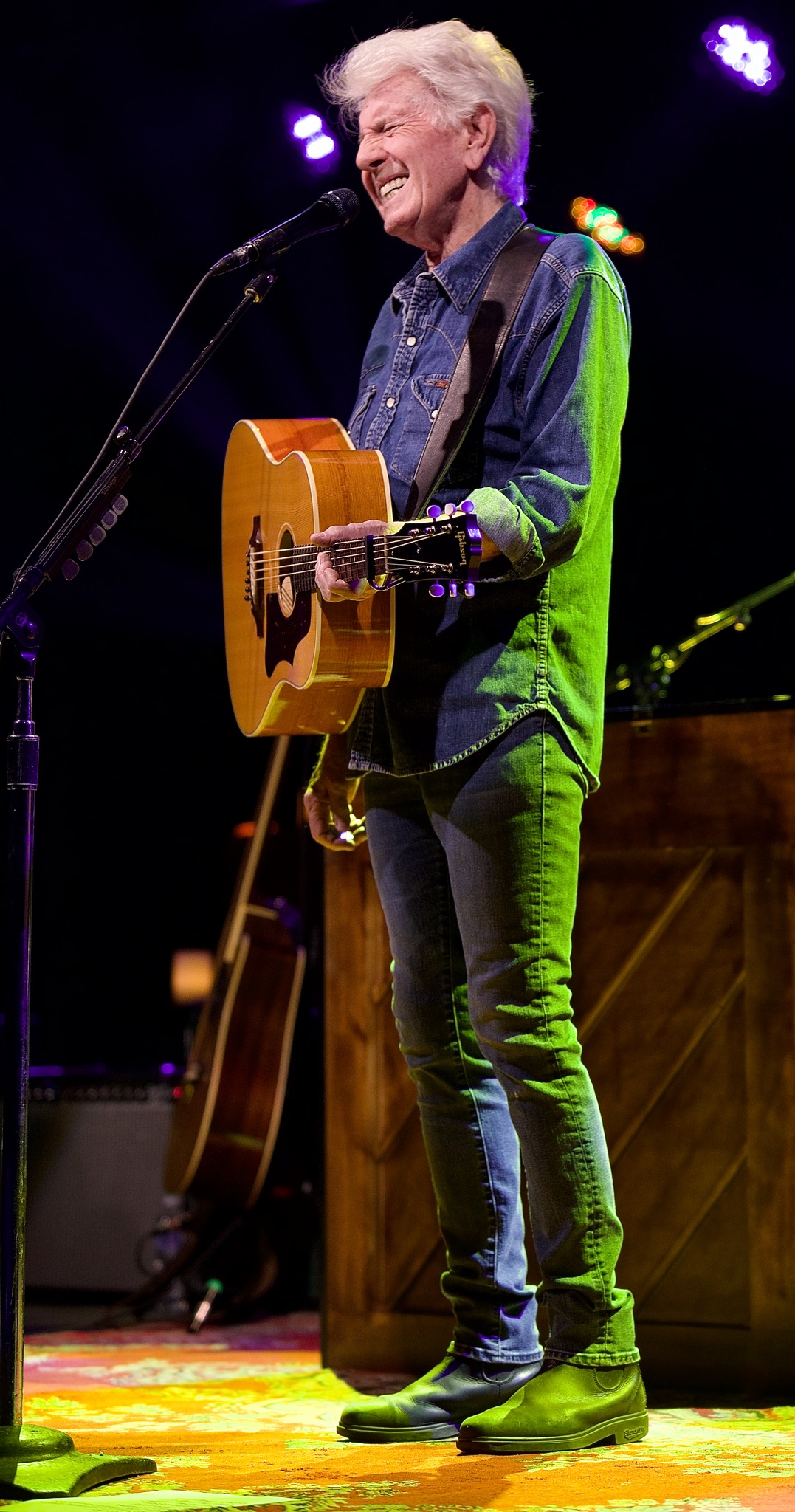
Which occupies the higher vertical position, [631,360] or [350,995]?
[631,360]

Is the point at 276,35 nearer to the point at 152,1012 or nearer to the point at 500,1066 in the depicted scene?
the point at 152,1012

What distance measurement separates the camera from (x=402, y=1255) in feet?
8.64

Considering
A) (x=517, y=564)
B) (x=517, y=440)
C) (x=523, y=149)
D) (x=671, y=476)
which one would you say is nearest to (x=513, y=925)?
(x=517, y=564)

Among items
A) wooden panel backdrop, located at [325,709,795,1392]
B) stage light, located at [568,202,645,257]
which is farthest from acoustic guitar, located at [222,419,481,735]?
stage light, located at [568,202,645,257]

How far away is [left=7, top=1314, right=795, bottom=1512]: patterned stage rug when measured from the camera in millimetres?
1510

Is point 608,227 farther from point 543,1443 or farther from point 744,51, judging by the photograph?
point 543,1443

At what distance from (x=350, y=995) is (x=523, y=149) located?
1.48 meters

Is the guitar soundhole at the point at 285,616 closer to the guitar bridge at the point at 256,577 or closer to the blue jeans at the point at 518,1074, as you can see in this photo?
the guitar bridge at the point at 256,577

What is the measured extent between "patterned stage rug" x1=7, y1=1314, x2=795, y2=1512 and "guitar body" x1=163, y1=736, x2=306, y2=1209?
844 mm

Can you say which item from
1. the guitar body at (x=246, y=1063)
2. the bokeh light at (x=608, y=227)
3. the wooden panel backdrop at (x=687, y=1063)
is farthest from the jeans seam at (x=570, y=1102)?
the bokeh light at (x=608, y=227)

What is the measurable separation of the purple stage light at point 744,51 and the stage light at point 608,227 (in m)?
0.56

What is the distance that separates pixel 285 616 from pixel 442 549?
34 cm

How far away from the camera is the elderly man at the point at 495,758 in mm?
1838

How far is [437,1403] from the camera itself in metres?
1.90
